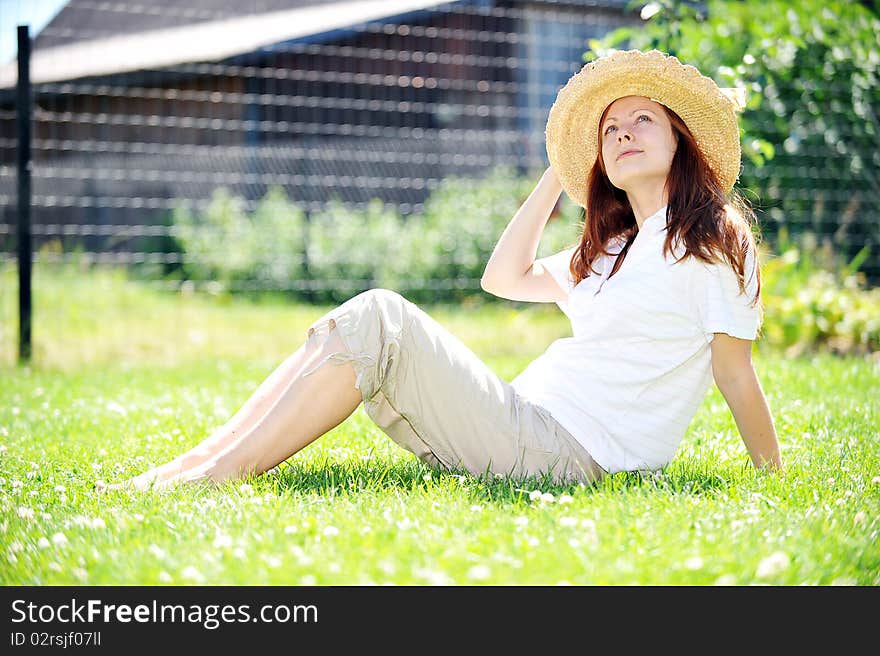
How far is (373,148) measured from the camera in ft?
36.4

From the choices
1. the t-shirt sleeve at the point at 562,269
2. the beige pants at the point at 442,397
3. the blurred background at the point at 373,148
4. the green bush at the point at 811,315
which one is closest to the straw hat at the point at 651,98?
the t-shirt sleeve at the point at 562,269

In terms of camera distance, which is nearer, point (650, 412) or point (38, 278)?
point (650, 412)

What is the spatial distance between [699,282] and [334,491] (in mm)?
→ 1123

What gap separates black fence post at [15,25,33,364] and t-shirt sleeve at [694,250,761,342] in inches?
171

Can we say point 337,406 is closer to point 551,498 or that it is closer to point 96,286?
point 551,498

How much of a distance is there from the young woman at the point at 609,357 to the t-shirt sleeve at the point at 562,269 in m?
0.13

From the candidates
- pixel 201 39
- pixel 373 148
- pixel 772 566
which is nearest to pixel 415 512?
pixel 772 566

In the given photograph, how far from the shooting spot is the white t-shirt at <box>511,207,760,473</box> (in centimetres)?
278

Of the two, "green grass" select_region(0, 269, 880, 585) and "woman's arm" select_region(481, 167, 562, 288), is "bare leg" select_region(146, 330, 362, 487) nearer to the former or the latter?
"green grass" select_region(0, 269, 880, 585)

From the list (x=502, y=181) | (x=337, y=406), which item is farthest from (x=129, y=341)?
(x=337, y=406)

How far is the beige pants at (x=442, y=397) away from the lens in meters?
2.75

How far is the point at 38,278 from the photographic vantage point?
8.39 meters

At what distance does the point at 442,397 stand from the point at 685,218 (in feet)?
2.68

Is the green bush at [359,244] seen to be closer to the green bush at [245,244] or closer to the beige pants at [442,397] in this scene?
the green bush at [245,244]
